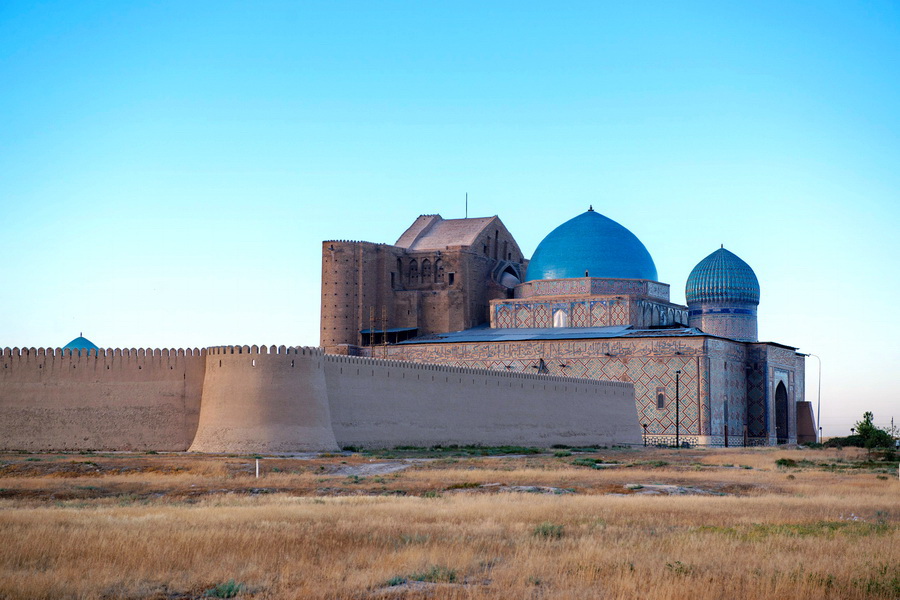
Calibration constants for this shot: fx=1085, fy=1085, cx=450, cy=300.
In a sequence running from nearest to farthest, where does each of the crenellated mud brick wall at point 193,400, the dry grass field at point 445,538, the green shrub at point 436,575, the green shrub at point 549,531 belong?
the dry grass field at point 445,538 < the green shrub at point 436,575 < the green shrub at point 549,531 < the crenellated mud brick wall at point 193,400

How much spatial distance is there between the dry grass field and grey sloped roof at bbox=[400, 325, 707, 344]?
2561 cm

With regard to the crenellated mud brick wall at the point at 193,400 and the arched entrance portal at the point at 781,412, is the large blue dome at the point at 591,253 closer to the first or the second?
the arched entrance portal at the point at 781,412

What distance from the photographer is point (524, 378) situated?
125 ft

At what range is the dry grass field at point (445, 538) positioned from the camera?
884cm

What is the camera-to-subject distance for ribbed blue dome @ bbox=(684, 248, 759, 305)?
5341cm

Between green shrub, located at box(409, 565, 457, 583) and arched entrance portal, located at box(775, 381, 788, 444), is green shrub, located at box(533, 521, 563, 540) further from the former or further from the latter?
arched entrance portal, located at box(775, 381, 788, 444)

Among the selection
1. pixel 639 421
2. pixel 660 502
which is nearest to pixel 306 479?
pixel 660 502

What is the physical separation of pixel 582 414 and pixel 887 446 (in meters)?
11.8

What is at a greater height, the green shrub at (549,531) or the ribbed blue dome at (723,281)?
the ribbed blue dome at (723,281)

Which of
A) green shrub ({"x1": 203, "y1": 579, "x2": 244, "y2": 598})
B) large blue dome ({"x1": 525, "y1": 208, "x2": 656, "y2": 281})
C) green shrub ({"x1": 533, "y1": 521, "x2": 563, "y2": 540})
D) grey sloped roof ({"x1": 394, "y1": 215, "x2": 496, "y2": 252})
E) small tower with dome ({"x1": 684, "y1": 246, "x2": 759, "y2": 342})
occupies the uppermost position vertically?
grey sloped roof ({"x1": 394, "y1": 215, "x2": 496, "y2": 252})

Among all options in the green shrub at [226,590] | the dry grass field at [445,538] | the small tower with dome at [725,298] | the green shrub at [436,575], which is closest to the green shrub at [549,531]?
the dry grass field at [445,538]

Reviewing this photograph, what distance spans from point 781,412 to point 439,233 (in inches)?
748

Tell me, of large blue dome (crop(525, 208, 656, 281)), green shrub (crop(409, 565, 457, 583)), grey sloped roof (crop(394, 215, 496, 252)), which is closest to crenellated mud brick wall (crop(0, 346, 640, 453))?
green shrub (crop(409, 565, 457, 583))

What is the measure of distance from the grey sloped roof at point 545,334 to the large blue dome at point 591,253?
306 centimetres
